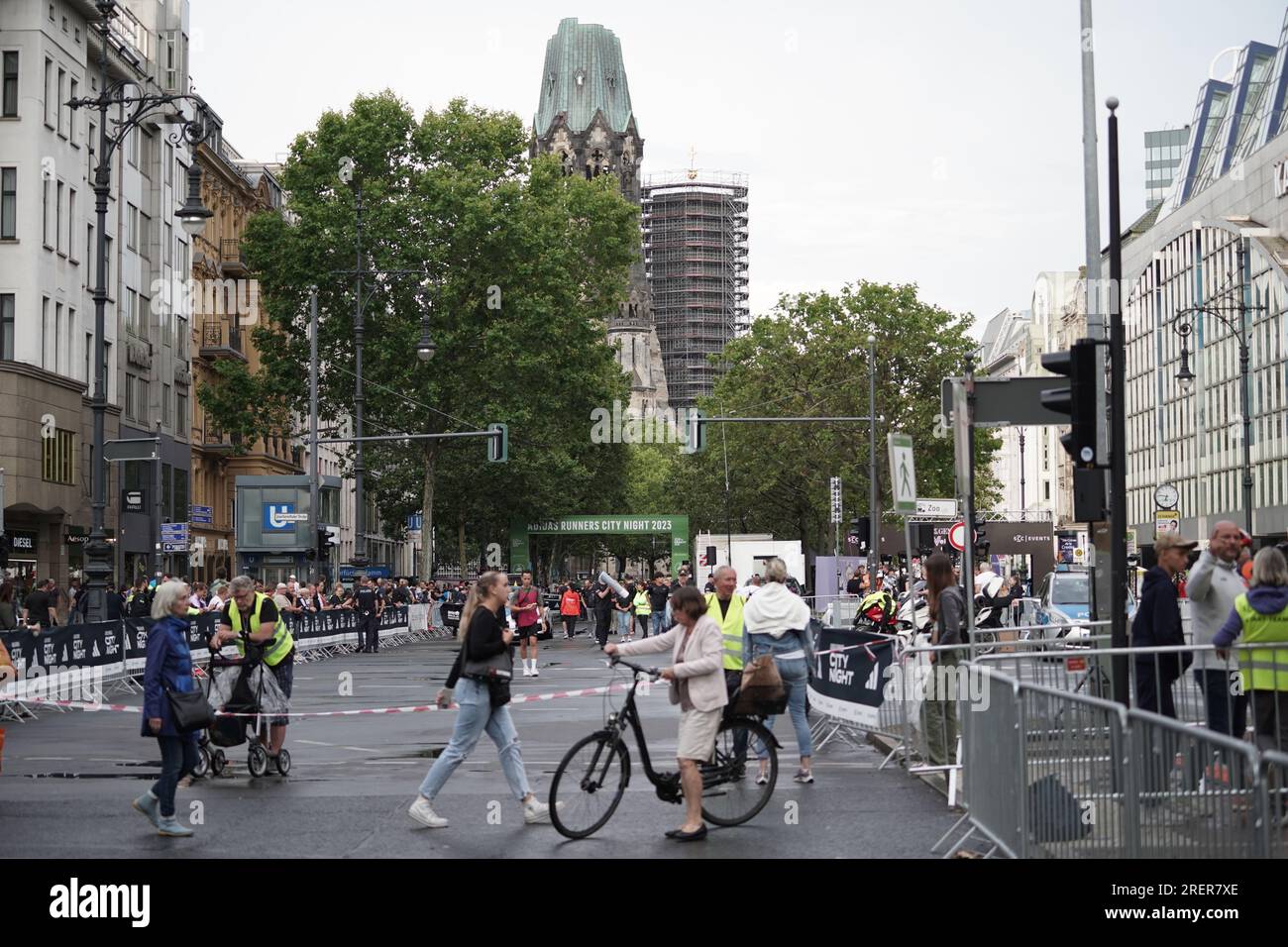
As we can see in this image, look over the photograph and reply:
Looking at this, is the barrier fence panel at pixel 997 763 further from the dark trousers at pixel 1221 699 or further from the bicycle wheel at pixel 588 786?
the bicycle wheel at pixel 588 786

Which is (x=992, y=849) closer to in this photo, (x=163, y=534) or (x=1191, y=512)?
(x=163, y=534)

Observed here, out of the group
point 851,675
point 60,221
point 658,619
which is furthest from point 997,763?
point 60,221

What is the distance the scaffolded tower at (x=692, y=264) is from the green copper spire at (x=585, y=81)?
13903mm

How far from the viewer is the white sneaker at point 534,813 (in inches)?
503

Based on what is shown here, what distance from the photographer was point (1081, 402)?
14.0 meters

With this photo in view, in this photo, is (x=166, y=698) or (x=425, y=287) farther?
(x=425, y=287)

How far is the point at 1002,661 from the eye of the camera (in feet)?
41.0

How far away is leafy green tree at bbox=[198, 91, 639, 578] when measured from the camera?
6109cm

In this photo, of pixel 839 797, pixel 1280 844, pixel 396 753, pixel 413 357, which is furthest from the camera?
pixel 413 357

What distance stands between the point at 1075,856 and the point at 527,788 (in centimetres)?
507

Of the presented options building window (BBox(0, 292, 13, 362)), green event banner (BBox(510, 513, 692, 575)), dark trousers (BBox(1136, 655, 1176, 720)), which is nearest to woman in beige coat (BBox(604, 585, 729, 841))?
dark trousers (BBox(1136, 655, 1176, 720))

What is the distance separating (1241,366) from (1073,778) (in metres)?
53.4

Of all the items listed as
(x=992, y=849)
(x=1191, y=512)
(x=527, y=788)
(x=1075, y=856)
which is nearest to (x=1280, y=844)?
(x=1075, y=856)

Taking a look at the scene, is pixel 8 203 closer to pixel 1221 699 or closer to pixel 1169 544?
pixel 1169 544
